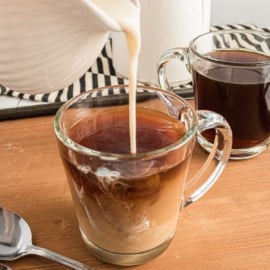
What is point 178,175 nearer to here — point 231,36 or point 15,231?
point 15,231

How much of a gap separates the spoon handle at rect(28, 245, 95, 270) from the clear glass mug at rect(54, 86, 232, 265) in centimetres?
2

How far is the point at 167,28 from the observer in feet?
2.60

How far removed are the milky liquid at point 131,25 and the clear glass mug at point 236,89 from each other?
130 millimetres

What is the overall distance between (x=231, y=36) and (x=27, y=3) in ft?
1.13

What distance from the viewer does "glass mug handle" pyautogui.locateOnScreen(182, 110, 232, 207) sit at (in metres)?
0.46

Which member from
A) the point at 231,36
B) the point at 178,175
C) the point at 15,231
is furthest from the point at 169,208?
the point at 231,36

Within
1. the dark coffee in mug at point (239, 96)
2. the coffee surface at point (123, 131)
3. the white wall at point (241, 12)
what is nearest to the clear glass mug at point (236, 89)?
the dark coffee in mug at point (239, 96)

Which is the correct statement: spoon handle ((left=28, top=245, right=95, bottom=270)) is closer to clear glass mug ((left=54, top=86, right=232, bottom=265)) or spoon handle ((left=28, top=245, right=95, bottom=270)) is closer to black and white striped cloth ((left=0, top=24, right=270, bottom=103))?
→ clear glass mug ((left=54, top=86, right=232, bottom=265))

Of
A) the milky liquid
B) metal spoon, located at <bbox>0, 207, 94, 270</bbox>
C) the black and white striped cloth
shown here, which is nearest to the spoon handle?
metal spoon, located at <bbox>0, 207, 94, 270</bbox>

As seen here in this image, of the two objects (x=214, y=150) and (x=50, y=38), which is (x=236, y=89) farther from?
(x=50, y=38)

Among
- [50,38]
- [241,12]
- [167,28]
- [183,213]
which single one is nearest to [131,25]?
[50,38]

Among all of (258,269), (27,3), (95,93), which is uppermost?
(27,3)

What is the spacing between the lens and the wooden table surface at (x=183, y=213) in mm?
458

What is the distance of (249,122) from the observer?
0.58m
